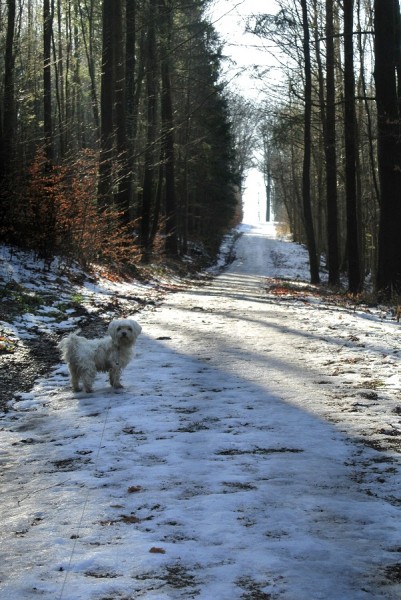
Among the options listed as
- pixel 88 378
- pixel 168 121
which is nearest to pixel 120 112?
pixel 168 121

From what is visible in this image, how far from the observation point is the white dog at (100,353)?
692 centimetres

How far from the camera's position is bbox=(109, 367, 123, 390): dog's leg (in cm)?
705

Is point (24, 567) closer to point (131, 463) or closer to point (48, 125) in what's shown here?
point (131, 463)

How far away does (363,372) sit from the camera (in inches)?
297

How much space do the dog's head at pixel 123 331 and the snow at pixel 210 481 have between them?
1.90 ft

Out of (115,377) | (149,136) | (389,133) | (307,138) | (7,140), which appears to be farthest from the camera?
(149,136)

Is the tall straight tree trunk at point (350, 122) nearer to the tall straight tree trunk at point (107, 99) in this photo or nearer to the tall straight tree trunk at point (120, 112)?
the tall straight tree trunk at point (120, 112)

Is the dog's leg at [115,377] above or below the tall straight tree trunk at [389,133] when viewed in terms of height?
below

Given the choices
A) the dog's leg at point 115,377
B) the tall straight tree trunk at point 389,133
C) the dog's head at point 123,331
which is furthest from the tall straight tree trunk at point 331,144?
the dog's leg at point 115,377

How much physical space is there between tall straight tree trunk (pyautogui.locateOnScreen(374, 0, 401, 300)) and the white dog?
9093 millimetres

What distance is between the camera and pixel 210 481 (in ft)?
13.9

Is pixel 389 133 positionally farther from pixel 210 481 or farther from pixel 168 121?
pixel 210 481

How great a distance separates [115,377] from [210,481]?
10.0 ft

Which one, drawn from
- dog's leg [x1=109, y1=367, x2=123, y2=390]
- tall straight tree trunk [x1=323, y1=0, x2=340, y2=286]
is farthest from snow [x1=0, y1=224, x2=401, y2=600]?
tall straight tree trunk [x1=323, y1=0, x2=340, y2=286]
